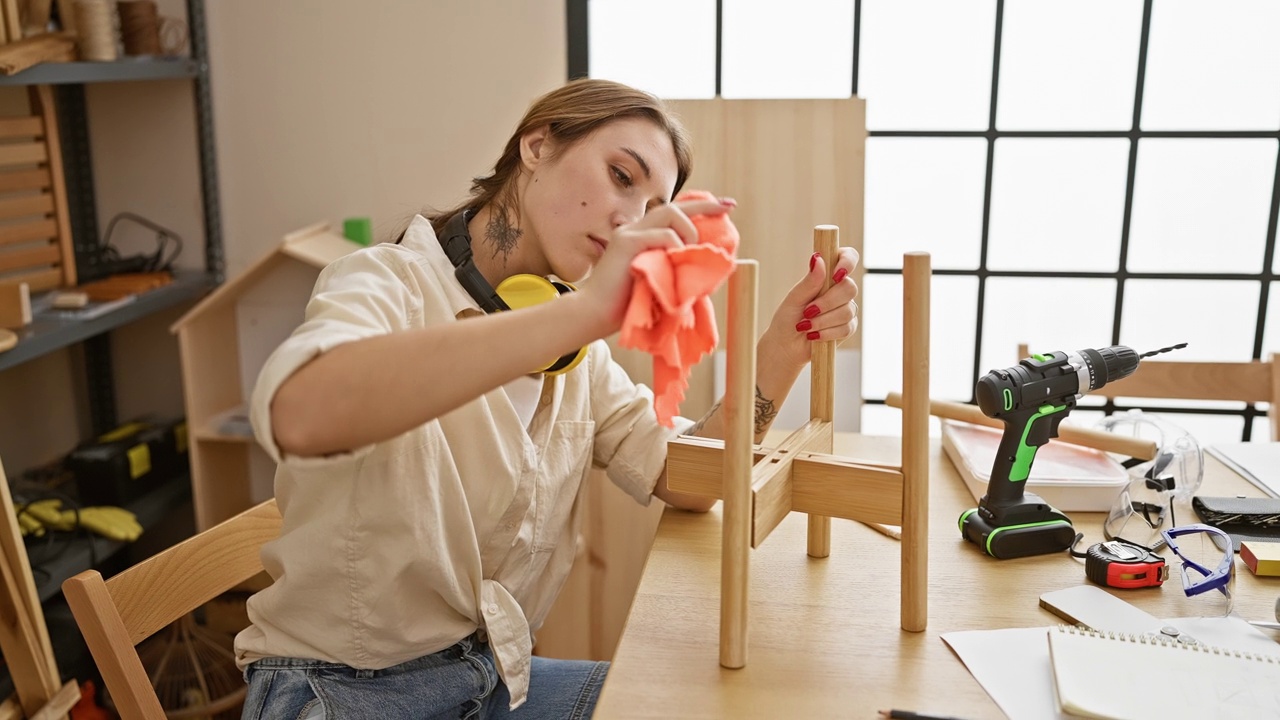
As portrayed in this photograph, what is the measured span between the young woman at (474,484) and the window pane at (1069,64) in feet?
4.32

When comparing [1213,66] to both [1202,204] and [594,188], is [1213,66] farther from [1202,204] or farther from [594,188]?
[594,188]

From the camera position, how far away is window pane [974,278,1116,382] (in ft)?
8.20

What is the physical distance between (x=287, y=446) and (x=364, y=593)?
1.27 ft

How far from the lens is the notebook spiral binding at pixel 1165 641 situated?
3.34ft

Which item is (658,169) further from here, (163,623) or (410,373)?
(163,623)

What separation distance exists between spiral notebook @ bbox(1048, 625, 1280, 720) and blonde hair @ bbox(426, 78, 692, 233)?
0.75 meters

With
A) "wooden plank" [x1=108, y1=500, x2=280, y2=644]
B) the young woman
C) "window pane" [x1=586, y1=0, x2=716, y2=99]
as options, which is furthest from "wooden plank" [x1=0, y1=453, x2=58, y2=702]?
"window pane" [x1=586, y1=0, x2=716, y2=99]

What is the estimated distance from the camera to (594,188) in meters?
1.25

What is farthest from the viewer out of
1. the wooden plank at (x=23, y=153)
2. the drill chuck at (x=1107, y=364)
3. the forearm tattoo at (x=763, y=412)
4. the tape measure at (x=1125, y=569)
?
the wooden plank at (x=23, y=153)

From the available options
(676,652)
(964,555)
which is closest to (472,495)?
(676,652)

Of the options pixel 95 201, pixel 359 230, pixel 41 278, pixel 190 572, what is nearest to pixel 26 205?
pixel 41 278

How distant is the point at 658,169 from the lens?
50.2 inches

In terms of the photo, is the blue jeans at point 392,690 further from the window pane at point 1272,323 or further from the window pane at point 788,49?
the window pane at point 1272,323

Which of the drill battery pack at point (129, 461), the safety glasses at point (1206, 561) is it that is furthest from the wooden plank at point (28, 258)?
the safety glasses at point (1206, 561)
